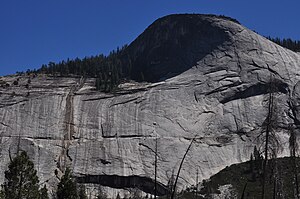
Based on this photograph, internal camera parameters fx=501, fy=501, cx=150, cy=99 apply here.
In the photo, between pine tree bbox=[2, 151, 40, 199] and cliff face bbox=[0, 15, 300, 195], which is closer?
pine tree bbox=[2, 151, 40, 199]

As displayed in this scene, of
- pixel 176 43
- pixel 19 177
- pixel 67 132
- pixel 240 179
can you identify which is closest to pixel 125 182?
pixel 67 132

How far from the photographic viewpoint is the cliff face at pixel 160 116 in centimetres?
9531

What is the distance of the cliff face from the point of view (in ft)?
313

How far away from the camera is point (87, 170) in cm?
9450

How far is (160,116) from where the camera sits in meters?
105

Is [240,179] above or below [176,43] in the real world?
below

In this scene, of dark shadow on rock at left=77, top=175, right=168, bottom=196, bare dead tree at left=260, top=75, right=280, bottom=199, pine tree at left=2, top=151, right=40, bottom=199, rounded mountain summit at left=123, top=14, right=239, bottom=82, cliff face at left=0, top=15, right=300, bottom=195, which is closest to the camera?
bare dead tree at left=260, top=75, right=280, bottom=199

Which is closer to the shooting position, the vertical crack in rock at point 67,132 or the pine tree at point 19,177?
the pine tree at point 19,177

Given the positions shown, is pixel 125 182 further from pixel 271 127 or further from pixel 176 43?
pixel 271 127

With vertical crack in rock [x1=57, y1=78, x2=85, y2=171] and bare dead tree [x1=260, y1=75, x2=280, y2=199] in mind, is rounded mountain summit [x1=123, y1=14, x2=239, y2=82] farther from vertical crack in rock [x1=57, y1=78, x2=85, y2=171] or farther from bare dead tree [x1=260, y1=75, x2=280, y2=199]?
bare dead tree [x1=260, y1=75, x2=280, y2=199]

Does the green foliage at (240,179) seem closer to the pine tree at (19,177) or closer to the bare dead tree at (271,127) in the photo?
the pine tree at (19,177)

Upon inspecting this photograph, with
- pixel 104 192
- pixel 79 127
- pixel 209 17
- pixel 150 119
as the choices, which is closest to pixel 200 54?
pixel 209 17

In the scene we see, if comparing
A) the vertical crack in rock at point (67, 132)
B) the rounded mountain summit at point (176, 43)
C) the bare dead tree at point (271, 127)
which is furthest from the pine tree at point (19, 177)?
the rounded mountain summit at point (176, 43)

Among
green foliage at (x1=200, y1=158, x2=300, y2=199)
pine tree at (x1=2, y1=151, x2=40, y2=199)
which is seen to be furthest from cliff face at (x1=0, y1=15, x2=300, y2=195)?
pine tree at (x1=2, y1=151, x2=40, y2=199)
